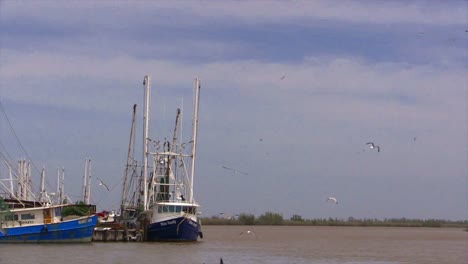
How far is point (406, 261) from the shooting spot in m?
50.2

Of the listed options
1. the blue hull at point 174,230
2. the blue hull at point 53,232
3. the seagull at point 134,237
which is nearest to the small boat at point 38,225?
the blue hull at point 53,232

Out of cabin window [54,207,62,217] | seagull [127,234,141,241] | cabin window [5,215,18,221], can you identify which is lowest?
seagull [127,234,141,241]

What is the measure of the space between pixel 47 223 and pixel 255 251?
591 inches

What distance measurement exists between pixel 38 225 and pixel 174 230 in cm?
970

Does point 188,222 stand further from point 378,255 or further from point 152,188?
point 378,255

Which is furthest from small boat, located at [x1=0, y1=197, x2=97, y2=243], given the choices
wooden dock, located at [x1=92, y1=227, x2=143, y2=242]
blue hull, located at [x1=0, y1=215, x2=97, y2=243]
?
wooden dock, located at [x1=92, y1=227, x2=143, y2=242]

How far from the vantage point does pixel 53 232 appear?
60625mm

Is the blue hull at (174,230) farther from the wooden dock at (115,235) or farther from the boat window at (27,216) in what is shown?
the boat window at (27,216)

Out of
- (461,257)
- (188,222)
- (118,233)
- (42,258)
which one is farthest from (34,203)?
(461,257)

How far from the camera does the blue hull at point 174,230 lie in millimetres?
62594

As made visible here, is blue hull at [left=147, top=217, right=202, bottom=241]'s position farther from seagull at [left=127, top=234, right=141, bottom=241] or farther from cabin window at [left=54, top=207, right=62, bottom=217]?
cabin window at [left=54, top=207, right=62, bottom=217]

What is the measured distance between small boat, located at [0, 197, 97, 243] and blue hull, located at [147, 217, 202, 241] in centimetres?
516

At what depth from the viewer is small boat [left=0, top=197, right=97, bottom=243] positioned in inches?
2360

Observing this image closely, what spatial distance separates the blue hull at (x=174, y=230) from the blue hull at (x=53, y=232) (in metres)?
4.58
